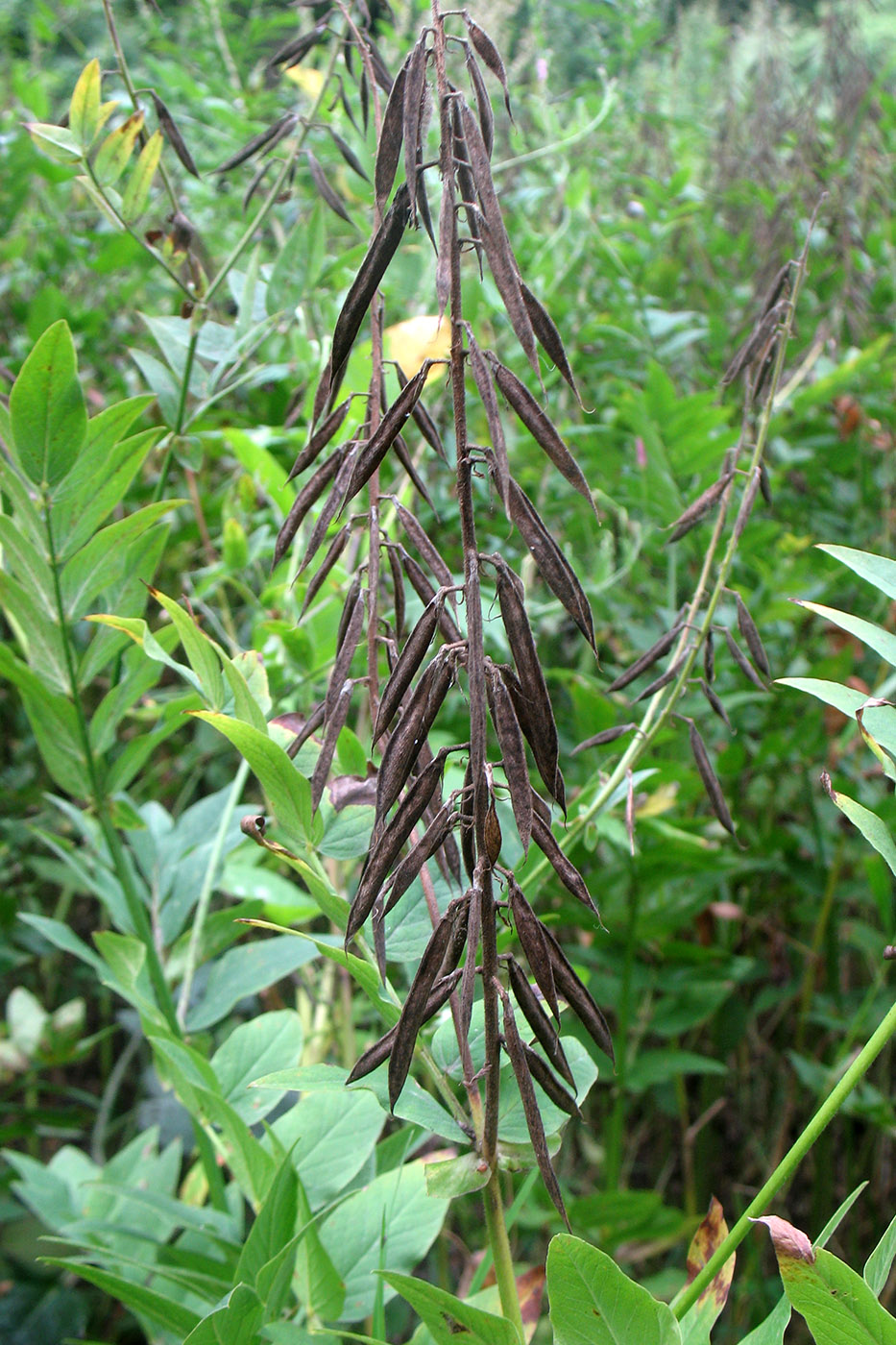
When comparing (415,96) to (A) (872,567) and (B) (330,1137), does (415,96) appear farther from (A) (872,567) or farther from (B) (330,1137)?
(B) (330,1137)

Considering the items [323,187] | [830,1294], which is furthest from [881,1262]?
[323,187]

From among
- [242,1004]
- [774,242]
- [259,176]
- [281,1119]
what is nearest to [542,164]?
[774,242]

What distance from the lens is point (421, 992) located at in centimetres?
38

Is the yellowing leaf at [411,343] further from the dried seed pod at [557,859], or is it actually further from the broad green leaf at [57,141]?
the dried seed pod at [557,859]

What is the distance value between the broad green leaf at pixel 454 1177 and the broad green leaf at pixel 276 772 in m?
0.15

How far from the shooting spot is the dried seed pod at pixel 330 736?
46 cm

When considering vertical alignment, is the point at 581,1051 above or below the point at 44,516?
below

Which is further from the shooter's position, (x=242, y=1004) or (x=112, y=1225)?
(x=242, y=1004)

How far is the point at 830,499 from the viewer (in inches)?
62.8

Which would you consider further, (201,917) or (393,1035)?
(201,917)

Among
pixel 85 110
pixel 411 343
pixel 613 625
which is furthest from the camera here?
pixel 613 625

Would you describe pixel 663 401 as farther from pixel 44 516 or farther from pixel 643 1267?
pixel 643 1267

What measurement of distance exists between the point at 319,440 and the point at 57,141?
34 centimetres

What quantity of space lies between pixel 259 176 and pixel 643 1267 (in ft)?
4.07
